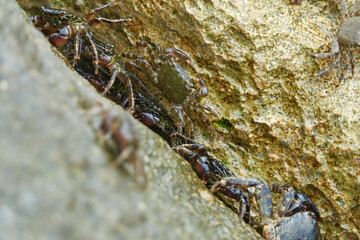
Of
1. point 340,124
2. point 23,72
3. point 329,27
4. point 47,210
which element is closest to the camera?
point 47,210

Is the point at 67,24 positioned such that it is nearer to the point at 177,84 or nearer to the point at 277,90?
the point at 177,84

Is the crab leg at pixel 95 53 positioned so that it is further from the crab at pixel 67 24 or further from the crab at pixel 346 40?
the crab at pixel 346 40

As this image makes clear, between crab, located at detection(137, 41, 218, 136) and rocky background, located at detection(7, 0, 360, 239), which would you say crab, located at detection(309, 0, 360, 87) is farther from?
crab, located at detection(137, 41, 218, 136)

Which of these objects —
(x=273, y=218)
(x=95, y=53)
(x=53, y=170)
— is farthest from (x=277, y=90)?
(x=53, y=170)

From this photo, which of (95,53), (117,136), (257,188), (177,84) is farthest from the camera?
(177,84)

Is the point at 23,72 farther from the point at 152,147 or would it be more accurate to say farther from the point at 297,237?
the point at 297,237

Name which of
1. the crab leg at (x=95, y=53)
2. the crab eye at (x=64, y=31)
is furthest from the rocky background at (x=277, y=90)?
the crab eye at (x=64, y=31)

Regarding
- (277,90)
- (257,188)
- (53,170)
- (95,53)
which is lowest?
(257,188)

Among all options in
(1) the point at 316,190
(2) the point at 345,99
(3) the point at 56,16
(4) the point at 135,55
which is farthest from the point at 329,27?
(3) the point at 56,16
